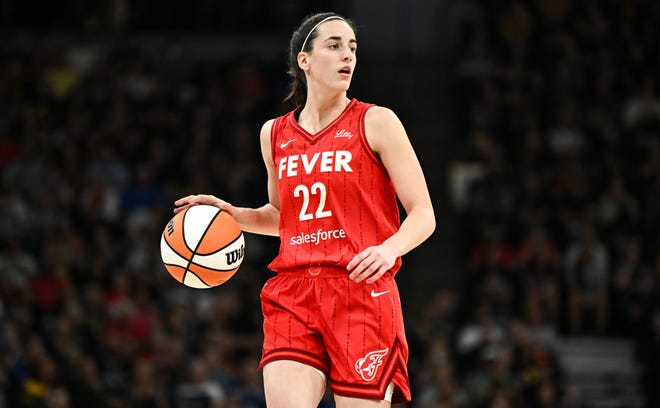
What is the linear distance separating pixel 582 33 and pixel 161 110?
7.15 meters

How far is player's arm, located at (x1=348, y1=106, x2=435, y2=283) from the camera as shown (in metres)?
5.20

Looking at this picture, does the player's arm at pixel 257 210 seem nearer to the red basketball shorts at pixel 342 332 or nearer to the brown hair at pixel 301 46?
the brown hair at pixel 301 46

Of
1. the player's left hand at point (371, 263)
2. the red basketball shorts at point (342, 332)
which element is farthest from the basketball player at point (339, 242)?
the player's left hand at point (371, 263)

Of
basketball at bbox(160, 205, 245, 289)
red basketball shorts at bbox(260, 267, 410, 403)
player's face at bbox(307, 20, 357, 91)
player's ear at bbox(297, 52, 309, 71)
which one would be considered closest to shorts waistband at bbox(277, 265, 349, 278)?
red basketball shorts at bbox(260, 267, 410, 403)

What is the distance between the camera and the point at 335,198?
17.8 feet

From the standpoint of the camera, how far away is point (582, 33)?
59.3 feet

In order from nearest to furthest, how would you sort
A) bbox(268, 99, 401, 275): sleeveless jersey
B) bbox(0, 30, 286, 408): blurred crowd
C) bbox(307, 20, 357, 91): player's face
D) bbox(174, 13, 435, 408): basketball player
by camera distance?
bbox(174, 13, 435, 408): basketball player < bbox(268, 99, 401, 275): sleeveless jersey < bbox(307, 20, 357, 91): player's face < bbox(0, 30, 286, 408): blurred crowd

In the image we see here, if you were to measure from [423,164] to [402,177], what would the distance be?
11.9 meters

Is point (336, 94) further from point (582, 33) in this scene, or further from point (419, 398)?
point (582, 33)

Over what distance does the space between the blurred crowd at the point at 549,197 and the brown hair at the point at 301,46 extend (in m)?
7.02

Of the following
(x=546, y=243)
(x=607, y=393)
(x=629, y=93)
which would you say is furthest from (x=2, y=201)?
(x=629, y=93)

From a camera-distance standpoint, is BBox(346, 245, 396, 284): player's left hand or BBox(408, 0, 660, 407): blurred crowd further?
BBox(408, 0, 660, 407): blurred crowd

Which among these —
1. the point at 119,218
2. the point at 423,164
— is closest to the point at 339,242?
the point at 119,218

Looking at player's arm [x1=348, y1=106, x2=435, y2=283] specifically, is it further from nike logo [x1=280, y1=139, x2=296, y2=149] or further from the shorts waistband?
nike logo [x1=280, y1=139, x2=296, y2=149]
